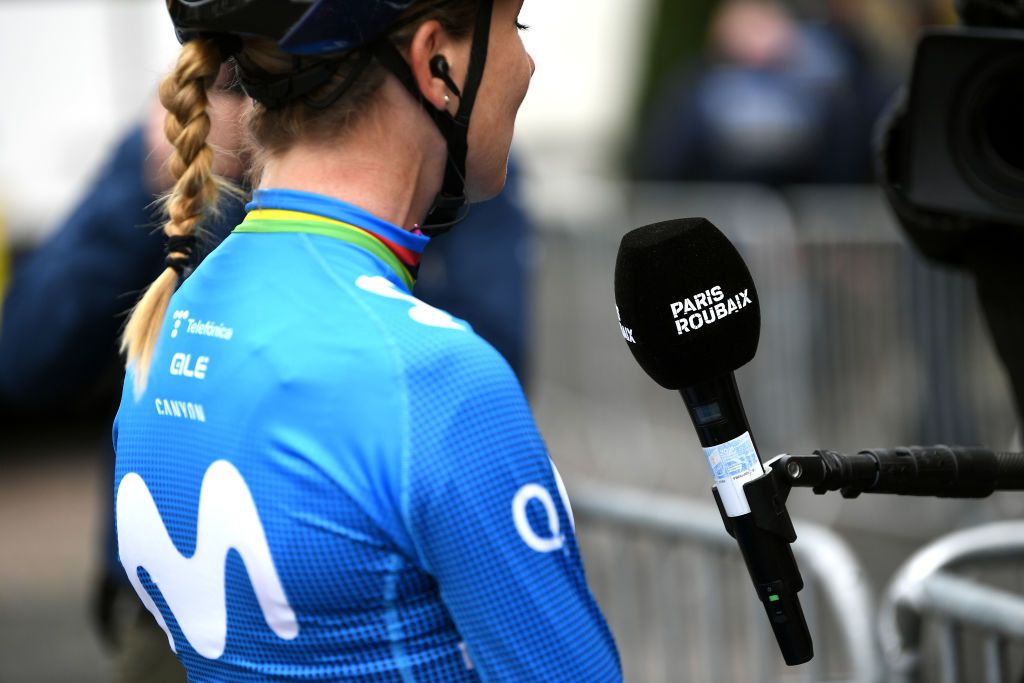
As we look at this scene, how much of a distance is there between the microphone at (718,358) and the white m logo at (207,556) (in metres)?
0.49

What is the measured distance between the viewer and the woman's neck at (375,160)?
1.76 m

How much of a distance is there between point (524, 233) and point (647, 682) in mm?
1767

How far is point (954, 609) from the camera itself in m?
2.82

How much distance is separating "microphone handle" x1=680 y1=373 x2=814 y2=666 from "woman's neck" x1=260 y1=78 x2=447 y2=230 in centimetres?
43

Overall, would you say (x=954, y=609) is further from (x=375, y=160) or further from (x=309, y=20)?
(x=309, y=20)

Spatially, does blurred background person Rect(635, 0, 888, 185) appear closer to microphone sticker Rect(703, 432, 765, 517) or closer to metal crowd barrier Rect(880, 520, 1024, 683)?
metal crowd barrier Rect(880, 520, 1024, 683)

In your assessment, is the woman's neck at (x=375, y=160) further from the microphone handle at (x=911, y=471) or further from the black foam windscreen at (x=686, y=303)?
the microphone handle at (x=911, y=471)

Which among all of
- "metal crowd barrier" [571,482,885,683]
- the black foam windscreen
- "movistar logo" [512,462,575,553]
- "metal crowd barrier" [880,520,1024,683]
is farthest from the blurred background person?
"movistar logo" [512,462,575,553]

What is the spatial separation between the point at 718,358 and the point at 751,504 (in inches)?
Result: 6.6

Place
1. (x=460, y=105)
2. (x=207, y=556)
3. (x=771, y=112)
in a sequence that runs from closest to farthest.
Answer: (x=207, y=556) < (x=460, y=105) < (x=771, y=112)

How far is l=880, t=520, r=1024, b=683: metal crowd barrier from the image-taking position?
273 centimetres

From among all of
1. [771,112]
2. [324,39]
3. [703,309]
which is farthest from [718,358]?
[771,112]

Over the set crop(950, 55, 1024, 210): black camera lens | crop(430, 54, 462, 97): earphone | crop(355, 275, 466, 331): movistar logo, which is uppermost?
crop(430, 54, 462, 97): earphone

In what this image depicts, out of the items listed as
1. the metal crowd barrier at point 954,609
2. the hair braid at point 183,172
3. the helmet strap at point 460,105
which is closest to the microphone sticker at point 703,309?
the helmet strap at point 460,105
